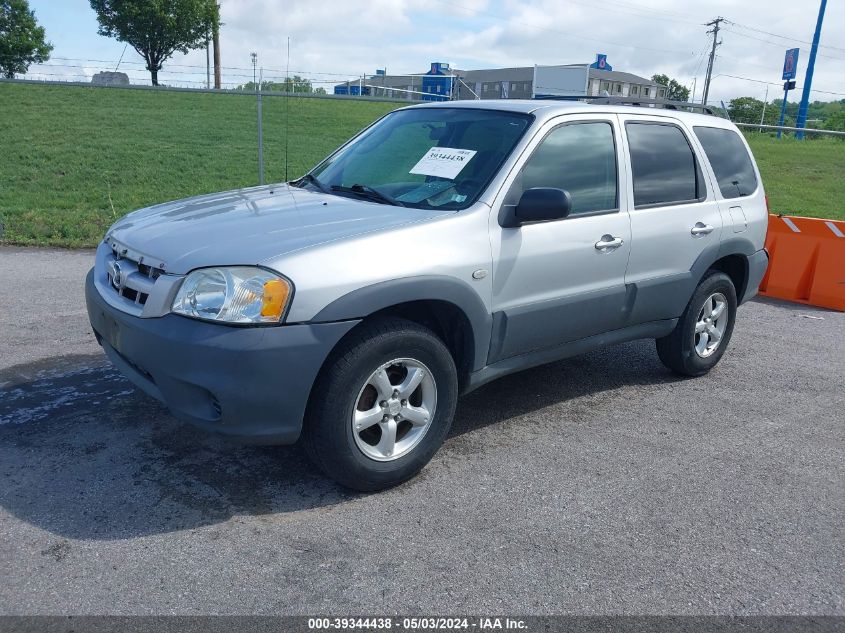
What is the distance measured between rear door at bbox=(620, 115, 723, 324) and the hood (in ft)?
5.26

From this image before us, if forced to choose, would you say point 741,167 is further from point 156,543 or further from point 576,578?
point 156,543

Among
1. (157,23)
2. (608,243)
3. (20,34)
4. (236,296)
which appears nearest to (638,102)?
(608,243)

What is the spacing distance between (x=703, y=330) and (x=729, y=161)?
1.26m

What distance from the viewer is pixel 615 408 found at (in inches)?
200

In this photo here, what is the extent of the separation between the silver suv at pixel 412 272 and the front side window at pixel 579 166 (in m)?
0.01

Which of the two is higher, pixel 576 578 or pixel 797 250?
pixel 797 250

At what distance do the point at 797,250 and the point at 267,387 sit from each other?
24.1ft

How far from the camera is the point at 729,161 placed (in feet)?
18.8

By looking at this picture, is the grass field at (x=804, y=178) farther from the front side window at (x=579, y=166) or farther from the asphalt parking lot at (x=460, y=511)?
the asphalt parking lot at (x=460, y=511)

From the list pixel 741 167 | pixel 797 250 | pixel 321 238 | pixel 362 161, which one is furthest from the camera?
pixel 797 250

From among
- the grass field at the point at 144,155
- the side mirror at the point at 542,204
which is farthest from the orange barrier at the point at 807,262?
the grass field at the point at 144,155

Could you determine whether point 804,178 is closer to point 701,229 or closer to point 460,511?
point 701,229

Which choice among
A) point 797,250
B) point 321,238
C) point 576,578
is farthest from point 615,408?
point 797,250

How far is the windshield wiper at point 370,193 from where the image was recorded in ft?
13.8
